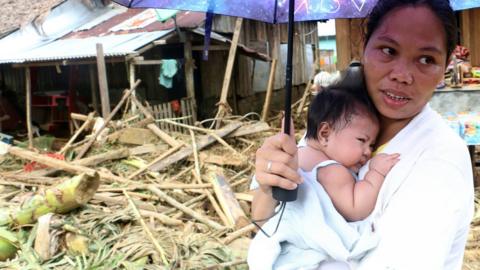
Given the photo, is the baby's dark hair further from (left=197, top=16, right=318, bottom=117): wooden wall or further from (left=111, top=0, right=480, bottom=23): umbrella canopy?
(left=197, top=16, right=318, bottom=117): wooden wall

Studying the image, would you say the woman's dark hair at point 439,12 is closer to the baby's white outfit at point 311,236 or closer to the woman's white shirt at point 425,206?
the woman's white shirt at point 425,206

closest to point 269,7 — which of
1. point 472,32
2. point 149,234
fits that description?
point 149,234

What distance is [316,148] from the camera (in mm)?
1765

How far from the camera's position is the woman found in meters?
1.31

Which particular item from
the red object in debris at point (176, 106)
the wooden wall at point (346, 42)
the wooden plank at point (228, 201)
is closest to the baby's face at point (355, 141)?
the wooden plank at point (228, 201)

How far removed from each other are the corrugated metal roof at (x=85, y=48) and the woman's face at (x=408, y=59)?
402 inches

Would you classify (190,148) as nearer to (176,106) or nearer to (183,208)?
(183,208)

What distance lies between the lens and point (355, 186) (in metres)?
1.55

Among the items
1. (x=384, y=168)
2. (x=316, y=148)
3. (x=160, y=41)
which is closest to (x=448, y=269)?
(x=384, y=168)

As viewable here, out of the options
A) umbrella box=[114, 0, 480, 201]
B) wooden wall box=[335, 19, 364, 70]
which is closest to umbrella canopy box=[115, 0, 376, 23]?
umbrella box=[114, 0, 480, 201]

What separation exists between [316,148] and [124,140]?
23.1 ft

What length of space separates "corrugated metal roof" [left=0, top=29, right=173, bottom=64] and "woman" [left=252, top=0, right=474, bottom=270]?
10.2 metres

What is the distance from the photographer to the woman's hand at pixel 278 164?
4.87 feet

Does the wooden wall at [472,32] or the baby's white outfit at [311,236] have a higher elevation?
the wooden wall at [472,32]
